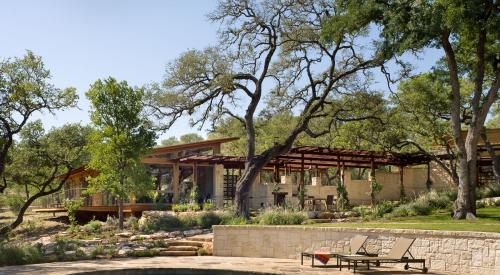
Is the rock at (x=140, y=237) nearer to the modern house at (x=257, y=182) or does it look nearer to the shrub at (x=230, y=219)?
the shrub at (x=230, y=219)

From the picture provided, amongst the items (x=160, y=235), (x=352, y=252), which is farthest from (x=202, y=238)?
(x=352, y=252)

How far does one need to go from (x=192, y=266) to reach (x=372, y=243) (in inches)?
190

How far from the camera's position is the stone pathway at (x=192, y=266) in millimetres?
12752

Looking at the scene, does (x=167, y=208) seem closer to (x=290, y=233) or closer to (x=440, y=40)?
(x=290, y=233)

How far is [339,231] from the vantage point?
49.5 feet

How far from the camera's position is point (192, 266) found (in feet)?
45.4

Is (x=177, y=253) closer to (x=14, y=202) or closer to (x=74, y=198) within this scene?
(x=74, y=198)

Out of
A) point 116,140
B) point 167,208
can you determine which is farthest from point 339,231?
point 167,208

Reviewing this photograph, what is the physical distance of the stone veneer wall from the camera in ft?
39.3

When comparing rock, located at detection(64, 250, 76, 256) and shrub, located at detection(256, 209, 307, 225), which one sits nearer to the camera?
rock, located at detection(64, 250, 76, 256)

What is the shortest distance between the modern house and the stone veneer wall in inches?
395

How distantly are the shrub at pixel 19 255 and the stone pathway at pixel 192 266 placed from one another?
29.5 inches

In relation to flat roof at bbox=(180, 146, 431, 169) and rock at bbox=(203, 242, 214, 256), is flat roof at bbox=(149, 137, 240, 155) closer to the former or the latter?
flat roof at bbox=(180, 146, 431, 169)

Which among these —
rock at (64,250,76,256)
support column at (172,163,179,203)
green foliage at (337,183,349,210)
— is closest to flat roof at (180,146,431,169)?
support column at (172,163,179,203)
